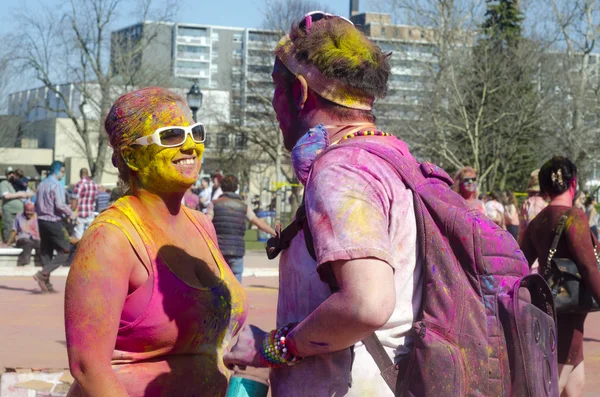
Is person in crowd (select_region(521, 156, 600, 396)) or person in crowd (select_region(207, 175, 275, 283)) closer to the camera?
person in crowd (select_region(521, 156, 600, 396))

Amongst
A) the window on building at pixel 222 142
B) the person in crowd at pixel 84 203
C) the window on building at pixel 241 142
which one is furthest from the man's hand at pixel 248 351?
the window on building at pixel 222 142

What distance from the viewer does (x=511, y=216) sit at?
18516mm

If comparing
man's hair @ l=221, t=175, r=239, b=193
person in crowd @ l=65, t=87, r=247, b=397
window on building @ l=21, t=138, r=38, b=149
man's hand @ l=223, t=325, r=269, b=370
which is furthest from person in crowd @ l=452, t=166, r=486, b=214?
window on building @ l=21, t=138, r=38, b=149

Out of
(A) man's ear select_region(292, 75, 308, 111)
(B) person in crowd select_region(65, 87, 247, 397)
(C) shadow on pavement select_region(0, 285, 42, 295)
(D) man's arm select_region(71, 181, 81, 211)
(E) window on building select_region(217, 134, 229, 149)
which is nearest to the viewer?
(A) man's ear select_region(292, 75, 308, 111)

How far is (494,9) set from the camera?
4497cm

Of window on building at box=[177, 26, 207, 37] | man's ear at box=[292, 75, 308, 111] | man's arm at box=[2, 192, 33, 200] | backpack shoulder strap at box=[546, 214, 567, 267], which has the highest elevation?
window on building at box=[177, 26, 207, 37]

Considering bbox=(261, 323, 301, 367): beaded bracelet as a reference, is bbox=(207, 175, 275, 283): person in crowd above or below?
below

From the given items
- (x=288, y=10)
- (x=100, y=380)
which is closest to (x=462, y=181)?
(x=100, y=380)

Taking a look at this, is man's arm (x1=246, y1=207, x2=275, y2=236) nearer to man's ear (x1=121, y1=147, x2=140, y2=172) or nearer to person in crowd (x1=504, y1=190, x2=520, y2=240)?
person in crowd (x1=504, y1=190, x2=520, y2=240)

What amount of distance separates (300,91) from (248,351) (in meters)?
0.68

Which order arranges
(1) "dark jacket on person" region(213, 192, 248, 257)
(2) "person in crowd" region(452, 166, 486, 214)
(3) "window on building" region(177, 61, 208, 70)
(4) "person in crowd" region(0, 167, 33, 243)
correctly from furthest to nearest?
(3) "window on building" region(177, 61, 208, 70), (4) "person in crowd" region(0, 167, 33, 243), (1) "dark jacket on person" region(213, 192, 248, 257), (2) "person in crowd" region(452, 166, 486, 214)

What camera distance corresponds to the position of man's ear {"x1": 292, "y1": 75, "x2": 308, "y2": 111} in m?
2.35

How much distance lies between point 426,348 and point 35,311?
1075 centimetres

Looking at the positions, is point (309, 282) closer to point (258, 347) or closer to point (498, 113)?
point (258, 347)
